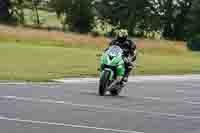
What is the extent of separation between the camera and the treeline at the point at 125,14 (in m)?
98.4

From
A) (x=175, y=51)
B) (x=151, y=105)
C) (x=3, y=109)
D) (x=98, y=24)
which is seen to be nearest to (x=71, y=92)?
(x=151, y=105)

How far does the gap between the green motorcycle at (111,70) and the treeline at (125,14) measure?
257ft

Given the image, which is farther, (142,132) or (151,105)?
(151,105)

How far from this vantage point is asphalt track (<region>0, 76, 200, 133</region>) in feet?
39.5

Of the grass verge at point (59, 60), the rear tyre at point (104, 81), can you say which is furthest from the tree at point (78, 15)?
the rear tyre at point (104, 81)

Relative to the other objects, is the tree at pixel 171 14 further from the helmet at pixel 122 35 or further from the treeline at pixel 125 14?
the helmet at pixel 122 35

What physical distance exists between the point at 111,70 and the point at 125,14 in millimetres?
87974

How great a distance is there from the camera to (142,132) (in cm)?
1180

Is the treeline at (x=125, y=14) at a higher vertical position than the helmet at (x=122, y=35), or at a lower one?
lower

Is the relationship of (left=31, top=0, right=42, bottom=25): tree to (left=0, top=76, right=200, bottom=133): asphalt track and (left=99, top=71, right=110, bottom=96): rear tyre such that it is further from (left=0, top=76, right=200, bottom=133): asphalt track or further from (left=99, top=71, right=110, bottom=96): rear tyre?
(left=99, top=71, right=110, bottom=96): rear tyre

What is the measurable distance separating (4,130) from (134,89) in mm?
12186

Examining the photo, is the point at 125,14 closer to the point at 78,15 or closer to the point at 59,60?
the point at 78,15

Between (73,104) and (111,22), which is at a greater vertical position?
(73,104)

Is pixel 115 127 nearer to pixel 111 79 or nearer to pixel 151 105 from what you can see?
pixel 151 105
